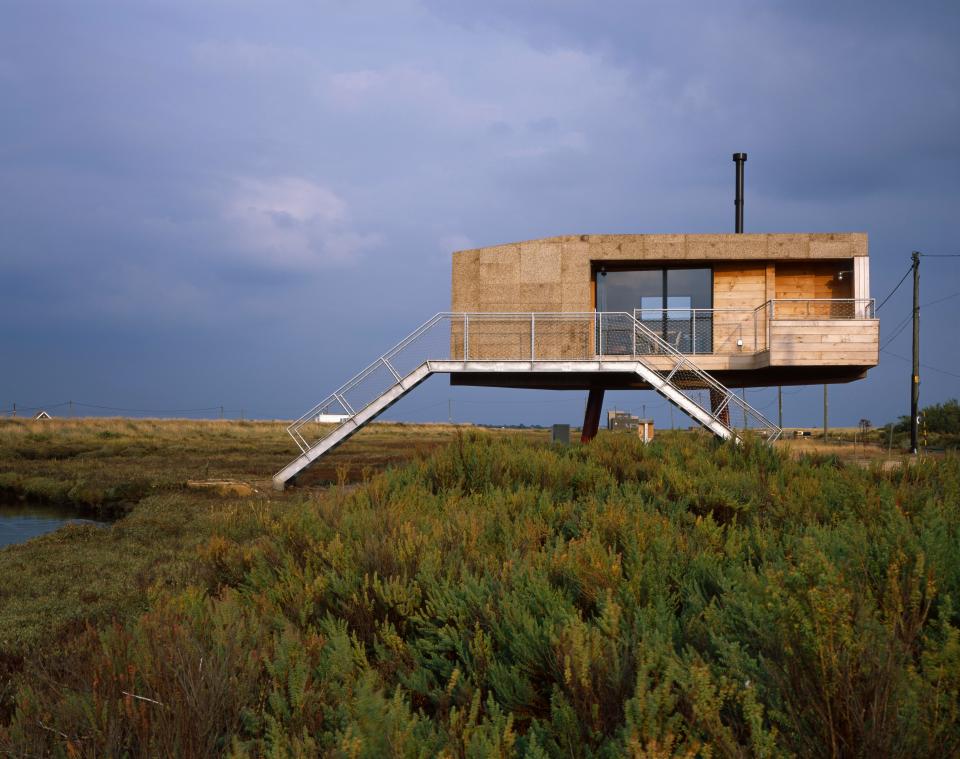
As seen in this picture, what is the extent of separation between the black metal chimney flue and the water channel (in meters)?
21.0

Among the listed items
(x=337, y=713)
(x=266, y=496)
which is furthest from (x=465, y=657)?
(x=266, y=496)

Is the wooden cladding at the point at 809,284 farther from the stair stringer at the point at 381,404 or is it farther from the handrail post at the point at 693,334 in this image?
the stair stringer at the point at 381,404

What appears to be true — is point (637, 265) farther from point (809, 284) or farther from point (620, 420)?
point (620, 420)

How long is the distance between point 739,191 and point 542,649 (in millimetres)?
24851

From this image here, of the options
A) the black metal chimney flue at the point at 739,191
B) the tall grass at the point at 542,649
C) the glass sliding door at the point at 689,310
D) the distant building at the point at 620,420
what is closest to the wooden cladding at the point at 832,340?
the glass sliding door at the point at 689,310

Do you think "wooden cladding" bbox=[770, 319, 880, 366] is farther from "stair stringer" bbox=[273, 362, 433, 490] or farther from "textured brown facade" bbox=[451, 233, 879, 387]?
"stair stringer" bbox=[273, 362, 433, 490]

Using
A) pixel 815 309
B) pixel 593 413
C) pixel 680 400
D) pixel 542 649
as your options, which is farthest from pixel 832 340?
pixel 542 649

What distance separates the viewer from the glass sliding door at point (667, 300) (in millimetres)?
21359

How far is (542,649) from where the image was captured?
13.5 feet

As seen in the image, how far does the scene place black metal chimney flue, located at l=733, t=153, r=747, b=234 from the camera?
2537 cm

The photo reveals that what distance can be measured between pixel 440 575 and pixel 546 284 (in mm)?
16157

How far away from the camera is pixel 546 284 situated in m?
21.2

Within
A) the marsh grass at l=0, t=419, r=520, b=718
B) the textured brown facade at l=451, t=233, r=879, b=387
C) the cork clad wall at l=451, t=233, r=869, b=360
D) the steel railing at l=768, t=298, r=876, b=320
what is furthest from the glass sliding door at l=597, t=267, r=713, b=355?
the marsh grass at l=0, t=419, r=520, b=718

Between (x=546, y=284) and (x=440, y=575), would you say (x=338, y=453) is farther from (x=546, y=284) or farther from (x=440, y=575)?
(x=440, y=575)
